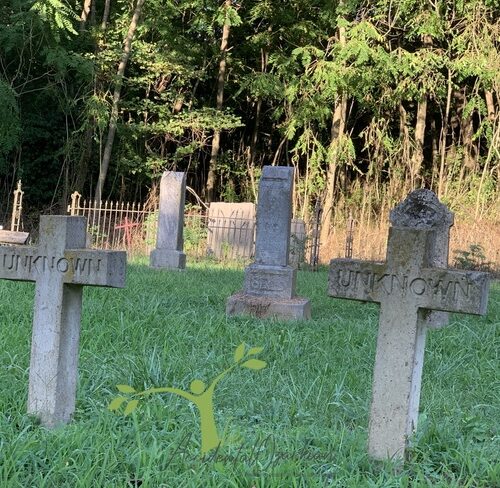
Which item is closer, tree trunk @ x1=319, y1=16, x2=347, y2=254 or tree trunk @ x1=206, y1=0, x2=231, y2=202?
tree trunk @ x1=319, y1=16, x2=347, y2=254

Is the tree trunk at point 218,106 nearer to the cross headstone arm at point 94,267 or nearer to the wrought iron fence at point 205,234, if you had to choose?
the wrought iron fence at point 205,234

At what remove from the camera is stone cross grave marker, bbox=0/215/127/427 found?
3590mm

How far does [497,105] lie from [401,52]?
3713 millimetres

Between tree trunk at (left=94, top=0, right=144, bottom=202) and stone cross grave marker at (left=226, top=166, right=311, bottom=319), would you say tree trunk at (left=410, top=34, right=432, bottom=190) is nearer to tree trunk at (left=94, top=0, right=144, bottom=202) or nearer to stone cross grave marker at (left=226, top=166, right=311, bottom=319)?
tree trunk at (left=94, top=0, right=144, bottom=202)

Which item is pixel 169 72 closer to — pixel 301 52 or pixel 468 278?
pixel 301 52

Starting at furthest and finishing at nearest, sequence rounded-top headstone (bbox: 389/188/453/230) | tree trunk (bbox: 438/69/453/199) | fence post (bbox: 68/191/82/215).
A: tree trunk (bbox: 438/69/453/199) → fence post (bbox: 68/191/82/215) → rounded-top headstone (bbox: 389/188/453/230)

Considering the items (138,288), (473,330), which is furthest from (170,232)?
(473,330)

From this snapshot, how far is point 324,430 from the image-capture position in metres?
3.58

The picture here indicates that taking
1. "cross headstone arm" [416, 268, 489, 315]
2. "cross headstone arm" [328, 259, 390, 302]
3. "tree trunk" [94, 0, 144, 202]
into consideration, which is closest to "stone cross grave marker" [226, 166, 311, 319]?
"cross headstone arm" [328, 259, 390, 302]

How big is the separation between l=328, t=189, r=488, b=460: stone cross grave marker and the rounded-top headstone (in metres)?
4.26

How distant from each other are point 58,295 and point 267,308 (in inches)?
175

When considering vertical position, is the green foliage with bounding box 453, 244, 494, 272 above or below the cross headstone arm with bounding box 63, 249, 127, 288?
above

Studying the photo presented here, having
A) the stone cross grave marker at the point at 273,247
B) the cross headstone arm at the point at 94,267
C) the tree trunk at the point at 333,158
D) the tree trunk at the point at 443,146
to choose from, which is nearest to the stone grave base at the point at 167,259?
the stone cross grave marker at the point at 273,247

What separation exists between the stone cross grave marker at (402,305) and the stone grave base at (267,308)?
4449mm
